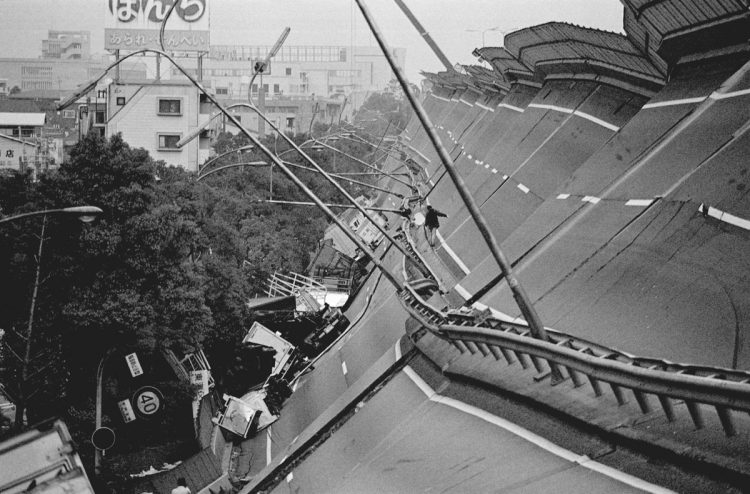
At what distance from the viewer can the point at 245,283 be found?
99.1ft

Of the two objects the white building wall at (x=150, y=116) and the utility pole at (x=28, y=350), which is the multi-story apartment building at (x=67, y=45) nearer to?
the white building wall at (x=150, y=116)

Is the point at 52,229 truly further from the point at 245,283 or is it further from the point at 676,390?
the point at 676,390

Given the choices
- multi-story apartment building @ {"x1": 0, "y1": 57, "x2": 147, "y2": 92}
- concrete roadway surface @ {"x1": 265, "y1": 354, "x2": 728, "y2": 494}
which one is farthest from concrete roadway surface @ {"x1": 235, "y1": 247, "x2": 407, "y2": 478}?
multi-story apartment building @ {"x1": 0, "y1": 57, "x2": 147, "y2": 92}

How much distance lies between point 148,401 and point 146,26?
1954 inches

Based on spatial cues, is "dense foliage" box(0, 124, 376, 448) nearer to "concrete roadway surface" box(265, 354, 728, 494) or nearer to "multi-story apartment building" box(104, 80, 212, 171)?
"concrete roadway surface" box(265, 354, 728, 494)

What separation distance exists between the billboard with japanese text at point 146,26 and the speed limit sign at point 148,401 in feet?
153

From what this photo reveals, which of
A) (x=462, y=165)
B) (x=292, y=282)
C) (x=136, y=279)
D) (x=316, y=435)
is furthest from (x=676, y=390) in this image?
(x=292, y=282)

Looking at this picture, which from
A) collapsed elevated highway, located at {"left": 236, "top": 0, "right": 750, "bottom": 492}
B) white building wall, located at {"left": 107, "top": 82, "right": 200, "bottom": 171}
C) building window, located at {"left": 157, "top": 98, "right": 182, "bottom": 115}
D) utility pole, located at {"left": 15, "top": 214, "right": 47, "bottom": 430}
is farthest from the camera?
building window, located at {"left": 157, "top": 98, "right": 182, "bottom": 115}

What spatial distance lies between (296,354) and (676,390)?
813 inches

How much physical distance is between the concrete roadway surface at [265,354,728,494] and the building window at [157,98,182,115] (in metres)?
53.2

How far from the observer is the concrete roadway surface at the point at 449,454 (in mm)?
5000

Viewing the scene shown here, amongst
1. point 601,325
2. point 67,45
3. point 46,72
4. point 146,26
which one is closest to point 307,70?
point 46,72

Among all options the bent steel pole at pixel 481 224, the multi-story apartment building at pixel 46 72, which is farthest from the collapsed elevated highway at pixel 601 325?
the multi-story apartment building at pixel 46 72

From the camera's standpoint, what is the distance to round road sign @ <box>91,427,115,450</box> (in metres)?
19.9
